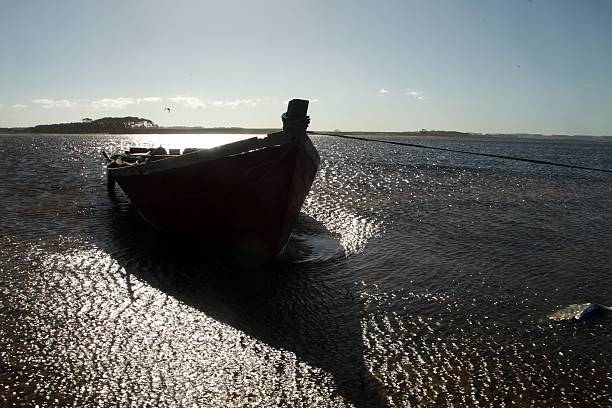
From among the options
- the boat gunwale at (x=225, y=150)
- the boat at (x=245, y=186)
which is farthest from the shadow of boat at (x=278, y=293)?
the boat gunwale at (x=225, y=150)

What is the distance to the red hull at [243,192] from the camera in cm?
1080

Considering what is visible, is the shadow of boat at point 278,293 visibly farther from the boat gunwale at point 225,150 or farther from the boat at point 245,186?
the boat gunwale at point 225,150

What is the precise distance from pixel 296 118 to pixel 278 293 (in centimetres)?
421

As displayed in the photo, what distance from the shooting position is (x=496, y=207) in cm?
2177

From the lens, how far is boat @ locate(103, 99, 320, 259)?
35.1 ft

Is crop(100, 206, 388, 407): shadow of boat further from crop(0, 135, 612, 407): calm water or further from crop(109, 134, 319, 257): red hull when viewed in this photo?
crop(109, 134, 319, 257): red hull

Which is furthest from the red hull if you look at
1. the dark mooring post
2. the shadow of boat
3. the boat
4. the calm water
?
the calm water

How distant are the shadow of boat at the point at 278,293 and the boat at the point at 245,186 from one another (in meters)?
0.64

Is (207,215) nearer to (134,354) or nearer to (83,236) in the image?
(83,236)

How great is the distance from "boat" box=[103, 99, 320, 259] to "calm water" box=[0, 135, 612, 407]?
935mm

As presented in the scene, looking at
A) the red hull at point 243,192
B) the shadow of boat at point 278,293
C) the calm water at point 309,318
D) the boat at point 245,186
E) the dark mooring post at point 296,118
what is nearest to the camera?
the calm water at point 309,318

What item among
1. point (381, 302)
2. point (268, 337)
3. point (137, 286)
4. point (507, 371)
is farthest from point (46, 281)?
point (507, 371)

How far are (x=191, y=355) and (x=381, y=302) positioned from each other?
4.12 meters

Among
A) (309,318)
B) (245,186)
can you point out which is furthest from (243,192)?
(309,318)
